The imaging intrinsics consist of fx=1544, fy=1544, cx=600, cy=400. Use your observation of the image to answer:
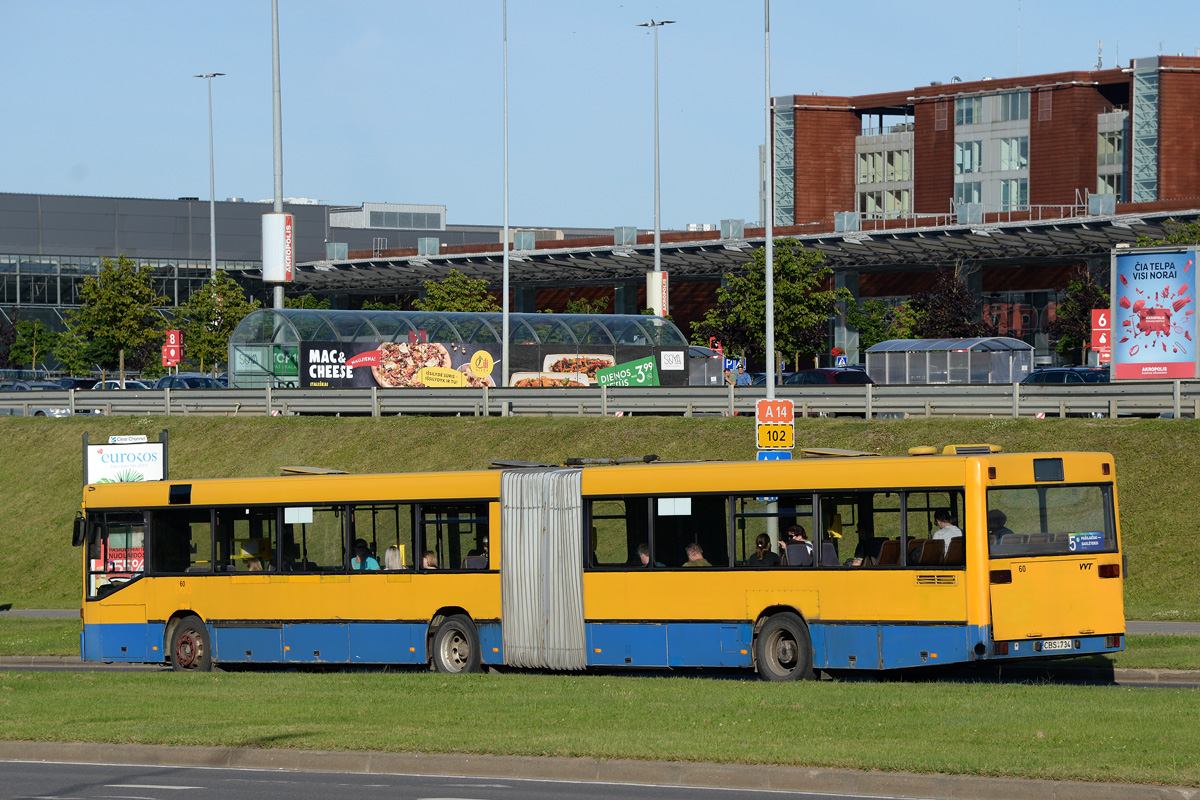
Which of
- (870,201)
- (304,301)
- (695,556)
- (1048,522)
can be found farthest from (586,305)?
(1048,522)

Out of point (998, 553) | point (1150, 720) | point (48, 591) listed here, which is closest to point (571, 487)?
point (998, 553)

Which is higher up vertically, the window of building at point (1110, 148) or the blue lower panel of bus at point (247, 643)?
the window of building at point (1110, 148)

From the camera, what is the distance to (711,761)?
11133 mm

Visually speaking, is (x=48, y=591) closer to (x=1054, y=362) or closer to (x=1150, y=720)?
(x=1150, y=720)

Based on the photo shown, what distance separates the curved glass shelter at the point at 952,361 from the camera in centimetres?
5338

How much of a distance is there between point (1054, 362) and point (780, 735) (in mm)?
69380

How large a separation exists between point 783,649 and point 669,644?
4.55 ft

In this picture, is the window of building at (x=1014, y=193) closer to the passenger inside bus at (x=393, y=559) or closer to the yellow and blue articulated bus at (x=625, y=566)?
the yellow and blue articulated bus at (x=625, y=566)

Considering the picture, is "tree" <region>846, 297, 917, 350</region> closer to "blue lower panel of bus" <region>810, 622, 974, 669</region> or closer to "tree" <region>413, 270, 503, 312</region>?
"tree" <region>413, 270, 503, 312</region>

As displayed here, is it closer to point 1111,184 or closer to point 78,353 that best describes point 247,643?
point 78,353

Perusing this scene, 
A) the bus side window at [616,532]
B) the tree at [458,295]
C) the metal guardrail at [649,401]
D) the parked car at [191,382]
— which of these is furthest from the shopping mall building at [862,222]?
the bus side window at [616,532]

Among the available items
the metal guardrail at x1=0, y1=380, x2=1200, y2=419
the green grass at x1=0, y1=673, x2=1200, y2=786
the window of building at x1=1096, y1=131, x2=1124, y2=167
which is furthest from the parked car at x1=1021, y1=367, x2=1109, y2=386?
the window of building at x1=1096, y1=131, x2=1124, y2=167

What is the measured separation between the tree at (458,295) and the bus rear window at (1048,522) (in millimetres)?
63076

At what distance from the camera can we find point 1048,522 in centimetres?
1588
